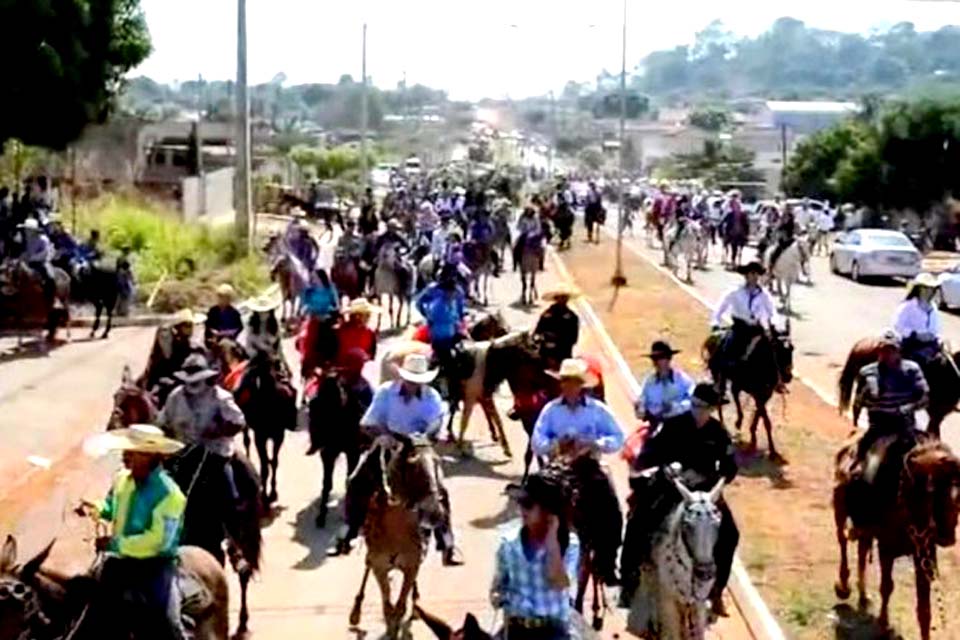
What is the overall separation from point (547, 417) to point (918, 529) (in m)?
2.93

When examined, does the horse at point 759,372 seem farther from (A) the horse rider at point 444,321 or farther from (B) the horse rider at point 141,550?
(B) the horse rider at point 141,550

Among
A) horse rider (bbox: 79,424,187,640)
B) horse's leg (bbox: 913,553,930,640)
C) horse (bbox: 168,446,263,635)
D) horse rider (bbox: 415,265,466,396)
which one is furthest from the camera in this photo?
horse rider (bbox: 415,265,466,396)

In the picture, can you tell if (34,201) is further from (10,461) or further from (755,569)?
(755,569)

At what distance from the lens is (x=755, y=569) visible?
16.3 m

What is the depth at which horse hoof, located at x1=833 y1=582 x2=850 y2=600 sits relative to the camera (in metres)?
15.4

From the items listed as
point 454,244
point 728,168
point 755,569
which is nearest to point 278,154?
point 728,168

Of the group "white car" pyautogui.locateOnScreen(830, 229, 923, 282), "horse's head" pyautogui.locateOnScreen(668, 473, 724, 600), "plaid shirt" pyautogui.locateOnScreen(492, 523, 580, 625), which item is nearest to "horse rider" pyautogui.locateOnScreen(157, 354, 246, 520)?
"horse's head" pyautogui.locateOnScreen(668, 473, 724, 600)

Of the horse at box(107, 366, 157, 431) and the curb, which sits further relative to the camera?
the curb

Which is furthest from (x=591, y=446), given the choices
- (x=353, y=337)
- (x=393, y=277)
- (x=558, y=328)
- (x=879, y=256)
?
(x=879, y=256)

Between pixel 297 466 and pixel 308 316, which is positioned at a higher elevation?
pixel 308 316

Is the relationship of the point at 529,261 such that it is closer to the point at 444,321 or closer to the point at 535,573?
the point at 444,321

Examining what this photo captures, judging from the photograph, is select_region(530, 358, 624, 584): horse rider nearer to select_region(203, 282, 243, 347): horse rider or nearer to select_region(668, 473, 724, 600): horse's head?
select_region(668, 473, 724, 600): horse's head

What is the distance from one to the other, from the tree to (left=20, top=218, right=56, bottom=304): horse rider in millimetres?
5814

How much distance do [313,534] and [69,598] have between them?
24.3 feet
